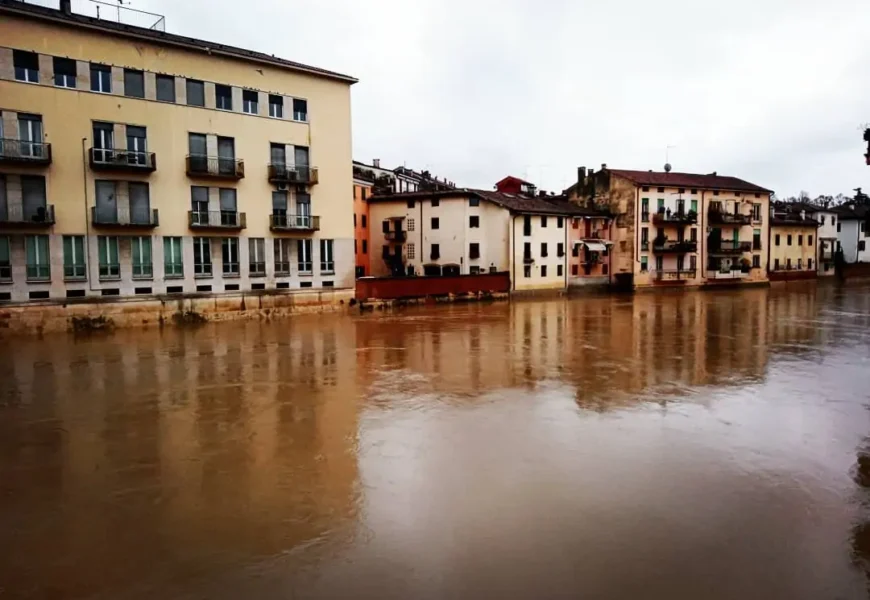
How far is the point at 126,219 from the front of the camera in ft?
106

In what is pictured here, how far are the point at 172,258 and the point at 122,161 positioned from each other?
5771 millimetres

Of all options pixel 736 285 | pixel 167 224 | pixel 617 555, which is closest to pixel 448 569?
pixel 617 555

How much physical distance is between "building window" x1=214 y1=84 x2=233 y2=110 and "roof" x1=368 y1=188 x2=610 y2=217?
19.6 metres

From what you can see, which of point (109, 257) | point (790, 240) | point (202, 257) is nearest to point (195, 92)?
point (202, 257)

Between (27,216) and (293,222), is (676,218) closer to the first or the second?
(293,222)

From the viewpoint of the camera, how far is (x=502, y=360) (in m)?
20.9

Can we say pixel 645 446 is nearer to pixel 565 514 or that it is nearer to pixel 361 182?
pixel 565 514

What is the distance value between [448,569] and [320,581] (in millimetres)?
1447

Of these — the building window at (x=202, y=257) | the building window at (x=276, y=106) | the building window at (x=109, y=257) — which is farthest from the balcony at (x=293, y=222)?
the building window at (x=109, y=257)

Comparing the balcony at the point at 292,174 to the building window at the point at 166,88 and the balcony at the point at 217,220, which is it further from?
the building window at the point at 166,88

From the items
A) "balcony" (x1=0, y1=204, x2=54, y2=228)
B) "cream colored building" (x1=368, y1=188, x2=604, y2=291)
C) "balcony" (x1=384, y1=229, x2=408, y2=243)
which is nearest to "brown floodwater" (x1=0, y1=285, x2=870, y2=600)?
"balcony" (x1=0, y1=204, x2=54, y2=228)

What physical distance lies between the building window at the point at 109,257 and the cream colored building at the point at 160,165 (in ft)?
0.18

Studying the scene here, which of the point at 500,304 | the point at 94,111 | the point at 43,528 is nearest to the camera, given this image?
the point at 43,528

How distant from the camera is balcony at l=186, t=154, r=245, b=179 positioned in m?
34.5
